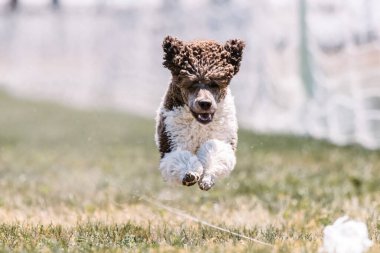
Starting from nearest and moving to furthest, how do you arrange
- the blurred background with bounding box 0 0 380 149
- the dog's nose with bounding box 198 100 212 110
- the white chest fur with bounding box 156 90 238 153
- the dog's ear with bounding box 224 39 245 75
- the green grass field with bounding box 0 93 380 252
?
the dog's nose with bounding box 198 100 212 110 → the dog's ear with bounding box 224 39 245 75 → the white chest fur with bounding box 156 90 238 153 → the green grass field with bounding box 0 93 380 252 → the blurred background with bounding box 0 0 380 149

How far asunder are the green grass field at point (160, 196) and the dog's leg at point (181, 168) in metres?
A: 0.76

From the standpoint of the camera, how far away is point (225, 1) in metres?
16.0

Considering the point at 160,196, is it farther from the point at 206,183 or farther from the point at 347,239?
the point at 206,183

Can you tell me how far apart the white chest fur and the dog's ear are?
12.6 inches

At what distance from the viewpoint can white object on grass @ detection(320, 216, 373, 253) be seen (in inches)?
203

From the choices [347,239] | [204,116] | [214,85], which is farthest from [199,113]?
[347,239]

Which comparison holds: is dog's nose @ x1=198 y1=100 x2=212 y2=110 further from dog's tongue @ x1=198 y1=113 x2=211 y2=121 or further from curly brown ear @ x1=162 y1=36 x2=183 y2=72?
curly brown ear @ x1=162 y1=36 x2=183 y2=72

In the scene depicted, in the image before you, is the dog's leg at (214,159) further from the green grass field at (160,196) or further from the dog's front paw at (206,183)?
the green grass field at (160,196)

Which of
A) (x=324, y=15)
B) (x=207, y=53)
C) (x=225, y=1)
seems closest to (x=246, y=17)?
(x=225, y=1)

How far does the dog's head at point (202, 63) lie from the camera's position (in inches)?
190

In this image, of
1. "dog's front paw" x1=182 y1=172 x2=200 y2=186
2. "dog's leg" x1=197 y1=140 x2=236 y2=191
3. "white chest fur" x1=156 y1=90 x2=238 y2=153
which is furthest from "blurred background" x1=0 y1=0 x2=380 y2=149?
"dog's front paw" x1=182 y1=172 x2=200 y2=186

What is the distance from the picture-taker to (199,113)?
4773 mm

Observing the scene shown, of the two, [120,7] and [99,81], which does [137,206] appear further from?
[99,81]

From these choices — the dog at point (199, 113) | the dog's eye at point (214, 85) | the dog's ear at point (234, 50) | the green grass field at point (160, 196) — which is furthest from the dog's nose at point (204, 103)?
the green grass field at point (160, 196)
